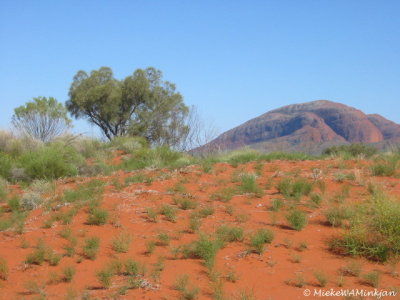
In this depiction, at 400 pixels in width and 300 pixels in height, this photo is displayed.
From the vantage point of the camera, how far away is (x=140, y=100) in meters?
34.2

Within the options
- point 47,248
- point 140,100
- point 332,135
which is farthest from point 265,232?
point 332,135

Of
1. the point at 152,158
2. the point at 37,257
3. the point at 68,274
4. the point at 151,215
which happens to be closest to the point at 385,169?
the point at 151,215

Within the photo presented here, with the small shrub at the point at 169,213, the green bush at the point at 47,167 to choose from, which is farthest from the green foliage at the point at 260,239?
the green bush at the point at 47,167

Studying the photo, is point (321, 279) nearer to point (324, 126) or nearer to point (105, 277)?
point (105, 277)

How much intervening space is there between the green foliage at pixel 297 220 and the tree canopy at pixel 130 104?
80.3 ft

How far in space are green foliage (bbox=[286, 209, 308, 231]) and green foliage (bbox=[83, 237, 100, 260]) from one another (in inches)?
129

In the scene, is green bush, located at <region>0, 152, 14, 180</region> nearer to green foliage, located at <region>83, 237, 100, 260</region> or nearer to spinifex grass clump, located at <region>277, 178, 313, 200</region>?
green foliage, located at <region>83, 237, 100, 260</region>

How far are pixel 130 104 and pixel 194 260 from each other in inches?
1123

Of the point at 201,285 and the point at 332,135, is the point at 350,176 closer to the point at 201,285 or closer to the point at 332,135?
the point at 201,285

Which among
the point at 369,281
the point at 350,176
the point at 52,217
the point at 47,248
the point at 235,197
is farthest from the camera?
the point at 350,176

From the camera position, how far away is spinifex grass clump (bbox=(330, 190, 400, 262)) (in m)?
6.38

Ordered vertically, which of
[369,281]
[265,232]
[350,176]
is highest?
→ [350,176]

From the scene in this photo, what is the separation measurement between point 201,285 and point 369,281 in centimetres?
215

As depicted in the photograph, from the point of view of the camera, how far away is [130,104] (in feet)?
112
